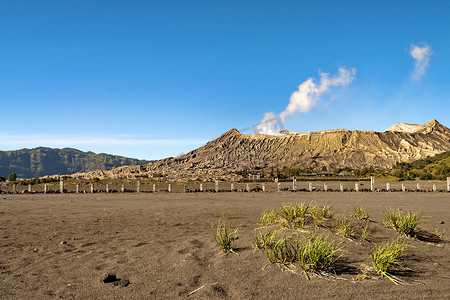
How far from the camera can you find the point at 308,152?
10988 centimetres

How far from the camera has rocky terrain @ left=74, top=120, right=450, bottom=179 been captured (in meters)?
96.9

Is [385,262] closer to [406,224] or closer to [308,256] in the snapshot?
[308,256]

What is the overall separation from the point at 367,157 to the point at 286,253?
335ft

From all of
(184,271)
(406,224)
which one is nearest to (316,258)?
(184,271)

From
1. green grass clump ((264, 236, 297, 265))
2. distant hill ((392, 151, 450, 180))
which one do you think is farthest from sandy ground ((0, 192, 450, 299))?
distant hill ((392, 151, 450, 180))

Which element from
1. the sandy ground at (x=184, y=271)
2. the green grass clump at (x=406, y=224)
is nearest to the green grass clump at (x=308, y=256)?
the sandy ground at (x=184, y=271)

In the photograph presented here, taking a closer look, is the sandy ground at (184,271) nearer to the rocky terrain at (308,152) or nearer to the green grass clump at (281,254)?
the green grass clump at (281,254)

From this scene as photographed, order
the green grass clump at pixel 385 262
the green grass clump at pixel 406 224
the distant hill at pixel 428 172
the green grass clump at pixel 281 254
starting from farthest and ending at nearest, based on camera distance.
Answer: the distant hill at pixel 428 172 < the green grass clump at pixel 406 224 < the green grass clump at pixel 281 254 < the green grass clump at pixel 385 262

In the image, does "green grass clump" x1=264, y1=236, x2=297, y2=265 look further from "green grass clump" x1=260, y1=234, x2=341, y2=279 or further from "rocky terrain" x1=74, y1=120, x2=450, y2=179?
"rocky terrain" x1=74, y1=120, x2=450, y2=179

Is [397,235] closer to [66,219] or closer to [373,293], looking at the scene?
[373,293]

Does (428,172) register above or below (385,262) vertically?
above

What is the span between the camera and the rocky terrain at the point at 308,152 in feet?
318

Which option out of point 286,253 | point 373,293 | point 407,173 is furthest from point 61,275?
point 407,173

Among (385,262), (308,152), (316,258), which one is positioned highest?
(308,152)
